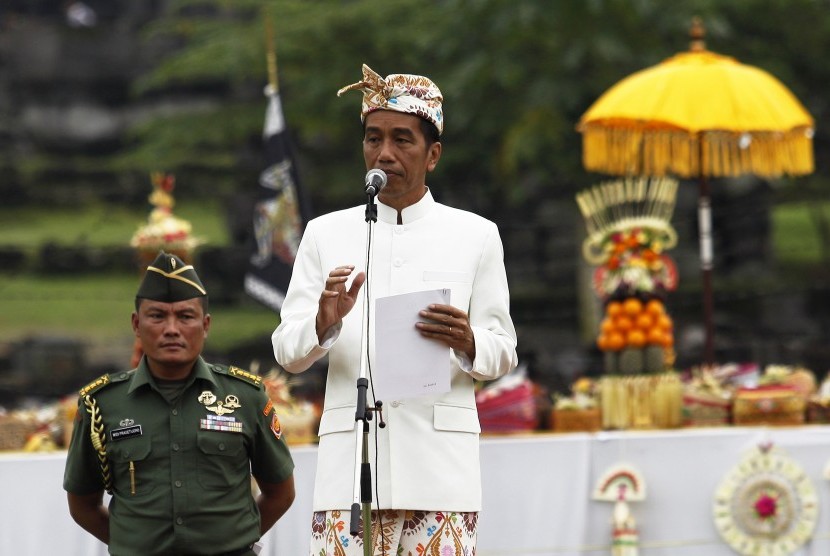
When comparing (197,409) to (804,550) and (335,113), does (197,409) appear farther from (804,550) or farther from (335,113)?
(335,113)

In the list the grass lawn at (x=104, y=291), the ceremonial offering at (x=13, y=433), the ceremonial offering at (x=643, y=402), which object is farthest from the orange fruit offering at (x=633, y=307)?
the grass lawn at (x=104, y=291)

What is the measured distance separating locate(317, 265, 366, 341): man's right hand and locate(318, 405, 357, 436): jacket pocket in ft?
0.86

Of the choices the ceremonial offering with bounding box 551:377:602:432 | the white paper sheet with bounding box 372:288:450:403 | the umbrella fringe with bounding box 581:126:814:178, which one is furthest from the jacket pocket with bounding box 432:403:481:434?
the umbrella fringe with bounding box 581:126:814:178

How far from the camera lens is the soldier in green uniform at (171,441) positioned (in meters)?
4.20

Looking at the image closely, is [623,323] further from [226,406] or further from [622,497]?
[226,406]

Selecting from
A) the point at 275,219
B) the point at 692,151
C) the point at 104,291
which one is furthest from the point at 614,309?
the point at 104,291

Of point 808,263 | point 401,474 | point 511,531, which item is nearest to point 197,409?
point 401,474

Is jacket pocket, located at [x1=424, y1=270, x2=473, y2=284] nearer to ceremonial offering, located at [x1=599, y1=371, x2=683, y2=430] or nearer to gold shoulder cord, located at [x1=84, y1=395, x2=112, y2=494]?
gold shoulder cord, located at [x1=84, y1=395, x2=112, y2=494]

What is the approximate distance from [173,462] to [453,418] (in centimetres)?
70

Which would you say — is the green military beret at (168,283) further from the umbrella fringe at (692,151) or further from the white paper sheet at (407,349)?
the umbrella fringe at (692,151)

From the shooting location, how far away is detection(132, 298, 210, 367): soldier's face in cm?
423

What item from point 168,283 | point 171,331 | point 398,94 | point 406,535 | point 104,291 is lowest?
point 406,535

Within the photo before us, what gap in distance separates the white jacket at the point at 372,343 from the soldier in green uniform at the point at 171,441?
→ 21 cm

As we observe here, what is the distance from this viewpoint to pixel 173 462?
165 inches
